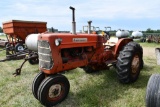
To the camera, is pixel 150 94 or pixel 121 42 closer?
pixel 150 94

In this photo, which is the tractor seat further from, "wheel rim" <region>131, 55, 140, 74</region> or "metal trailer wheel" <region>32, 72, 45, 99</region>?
"metal trailer wheel" <region>32, 72, 45, 99</region>

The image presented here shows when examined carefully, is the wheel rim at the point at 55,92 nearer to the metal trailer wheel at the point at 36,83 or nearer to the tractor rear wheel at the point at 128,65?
the metal trailer wheel at the point at 36,83

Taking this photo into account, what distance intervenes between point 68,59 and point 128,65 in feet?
4.96

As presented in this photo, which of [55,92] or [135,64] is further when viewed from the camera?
[135,64]

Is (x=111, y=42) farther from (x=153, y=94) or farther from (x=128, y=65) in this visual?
(x=153, y=94)

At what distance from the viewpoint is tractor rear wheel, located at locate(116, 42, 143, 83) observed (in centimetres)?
525

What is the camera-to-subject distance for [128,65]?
523cm

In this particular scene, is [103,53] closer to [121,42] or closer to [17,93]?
[121,42]

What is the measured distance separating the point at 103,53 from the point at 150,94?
268 cm

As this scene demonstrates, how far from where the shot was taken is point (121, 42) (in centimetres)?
613

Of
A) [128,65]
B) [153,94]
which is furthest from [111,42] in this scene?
[153,94]

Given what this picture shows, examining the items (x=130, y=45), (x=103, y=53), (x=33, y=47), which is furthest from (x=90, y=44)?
(x=33, y=47)

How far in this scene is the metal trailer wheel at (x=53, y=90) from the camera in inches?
161

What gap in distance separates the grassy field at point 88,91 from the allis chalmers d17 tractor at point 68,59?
9.7 inches
